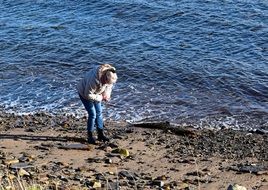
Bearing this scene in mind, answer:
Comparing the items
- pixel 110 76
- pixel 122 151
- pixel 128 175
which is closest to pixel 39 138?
pixel 122 151

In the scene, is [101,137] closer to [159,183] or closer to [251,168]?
[159,183]

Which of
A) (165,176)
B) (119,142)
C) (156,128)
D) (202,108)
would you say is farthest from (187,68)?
(165,176)

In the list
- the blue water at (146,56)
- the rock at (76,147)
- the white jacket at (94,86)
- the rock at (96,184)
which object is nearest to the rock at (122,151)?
the rock at (76,147)

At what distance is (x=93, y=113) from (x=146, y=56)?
7052mm

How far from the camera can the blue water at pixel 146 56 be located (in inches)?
617

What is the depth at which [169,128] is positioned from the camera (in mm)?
13906

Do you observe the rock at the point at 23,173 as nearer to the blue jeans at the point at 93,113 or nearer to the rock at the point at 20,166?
the rock at the point at 20,166

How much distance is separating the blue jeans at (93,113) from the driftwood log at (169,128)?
186 cm

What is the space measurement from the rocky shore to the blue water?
4.24 feet

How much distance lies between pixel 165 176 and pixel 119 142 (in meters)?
2.11

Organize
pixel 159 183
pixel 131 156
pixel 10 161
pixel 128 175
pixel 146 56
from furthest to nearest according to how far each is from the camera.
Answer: pixel 146 56, pixel 131 156, pixel 10 161, pixel 128 175, pixel 159 183

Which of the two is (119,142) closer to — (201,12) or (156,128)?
(156,128)

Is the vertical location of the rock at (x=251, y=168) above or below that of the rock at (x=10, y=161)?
below

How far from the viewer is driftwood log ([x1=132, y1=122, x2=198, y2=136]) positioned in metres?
13.6
